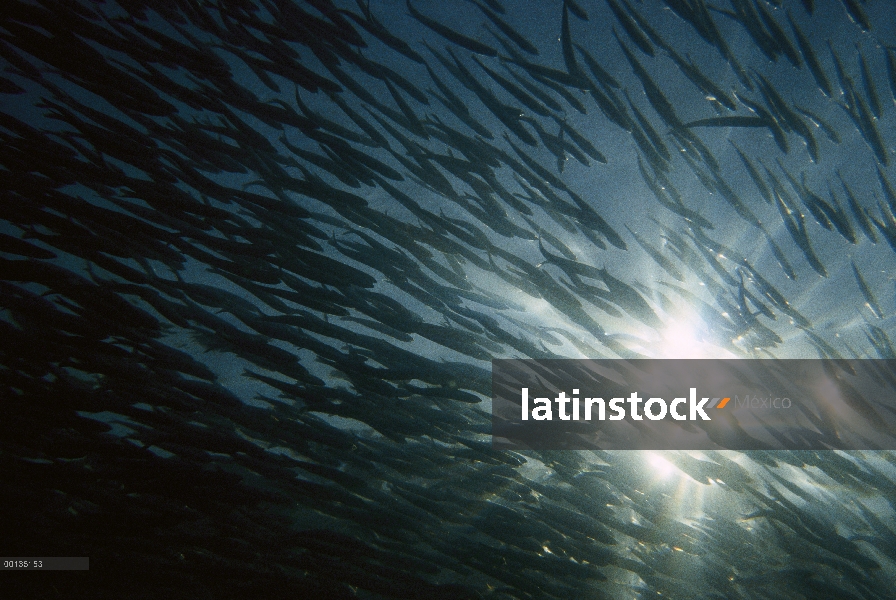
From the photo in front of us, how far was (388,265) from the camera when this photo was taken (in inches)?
167

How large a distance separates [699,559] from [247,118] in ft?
29.8

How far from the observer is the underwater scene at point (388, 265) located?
3736mm

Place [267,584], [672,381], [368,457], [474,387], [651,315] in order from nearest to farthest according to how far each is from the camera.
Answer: [651,315]
[474,387]
[368,457]
[267,584]
[672,381]

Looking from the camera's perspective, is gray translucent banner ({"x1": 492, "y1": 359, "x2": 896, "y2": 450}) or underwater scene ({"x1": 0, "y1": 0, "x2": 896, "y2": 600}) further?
gray translucent banner ({"x1": 492, "y1": 359, "x2": 896, "y2": 450})

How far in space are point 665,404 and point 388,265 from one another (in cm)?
290

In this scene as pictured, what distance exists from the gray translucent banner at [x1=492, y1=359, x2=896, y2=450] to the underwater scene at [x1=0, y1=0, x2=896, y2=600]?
0.83ft

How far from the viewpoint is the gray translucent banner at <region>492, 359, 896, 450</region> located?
4074 millimetres

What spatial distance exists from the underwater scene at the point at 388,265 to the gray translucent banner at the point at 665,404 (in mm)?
252

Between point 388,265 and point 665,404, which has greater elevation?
point 388,265

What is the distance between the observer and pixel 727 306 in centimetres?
454

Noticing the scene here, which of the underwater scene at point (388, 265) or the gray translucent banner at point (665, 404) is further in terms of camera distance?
the gray translucent banner at point (665, 404)

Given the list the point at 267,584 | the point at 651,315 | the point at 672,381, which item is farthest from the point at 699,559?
the point at 267,584

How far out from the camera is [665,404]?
169 inches

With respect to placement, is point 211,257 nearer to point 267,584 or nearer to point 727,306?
point 267,584
